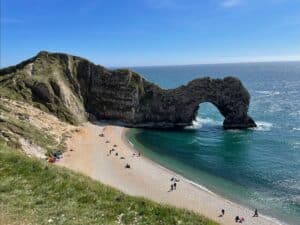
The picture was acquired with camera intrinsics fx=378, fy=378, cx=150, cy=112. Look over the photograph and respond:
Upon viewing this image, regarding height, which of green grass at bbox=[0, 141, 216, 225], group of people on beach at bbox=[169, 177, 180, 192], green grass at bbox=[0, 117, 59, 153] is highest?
green grass at bbox=[0, 141, 216, 225]

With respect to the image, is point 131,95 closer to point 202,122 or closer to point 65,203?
point 202,122

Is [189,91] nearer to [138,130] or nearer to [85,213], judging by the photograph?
[138,130]

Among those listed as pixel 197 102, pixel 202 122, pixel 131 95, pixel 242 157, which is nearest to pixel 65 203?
pixel 242 157

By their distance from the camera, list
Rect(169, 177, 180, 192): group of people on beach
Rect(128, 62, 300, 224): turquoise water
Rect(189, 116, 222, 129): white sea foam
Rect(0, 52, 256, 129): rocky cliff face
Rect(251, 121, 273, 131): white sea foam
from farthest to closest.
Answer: Rect(189, 116, 222, 129): white sea foam
Rect(0, 52, 256, 129): rocky cliff face
Rect(251, 121, 273, 131): white sea foam
Rect(169, 177, 180, 192): group of people on beach
Rect(128, 62, 300, 224): turquoise water

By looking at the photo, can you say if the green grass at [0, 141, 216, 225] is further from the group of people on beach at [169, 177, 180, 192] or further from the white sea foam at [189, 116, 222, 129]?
the white sea foam at [189, 116, 222, 129]

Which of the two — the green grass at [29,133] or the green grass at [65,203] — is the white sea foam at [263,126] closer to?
the green grass at [29,133]

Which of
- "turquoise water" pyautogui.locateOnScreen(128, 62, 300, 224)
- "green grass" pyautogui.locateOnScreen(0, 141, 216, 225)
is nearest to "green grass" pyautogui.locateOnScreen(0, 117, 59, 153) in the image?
"turquoise water" pyautogui.locateOnScreen(128, 62, 300, 224)
